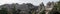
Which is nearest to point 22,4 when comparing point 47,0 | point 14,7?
point 14,7

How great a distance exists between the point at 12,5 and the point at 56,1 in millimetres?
274

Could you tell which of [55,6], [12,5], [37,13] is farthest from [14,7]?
[55,6]

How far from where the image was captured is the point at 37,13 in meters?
0.61

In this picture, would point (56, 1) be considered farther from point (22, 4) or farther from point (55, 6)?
point (22, 4)

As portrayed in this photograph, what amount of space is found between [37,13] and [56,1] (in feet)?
0.43

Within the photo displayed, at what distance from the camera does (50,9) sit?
0.58 m

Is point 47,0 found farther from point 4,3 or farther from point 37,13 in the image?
point 4,3

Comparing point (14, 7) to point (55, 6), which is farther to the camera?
point (14, 7)

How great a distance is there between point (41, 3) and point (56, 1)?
3.8 inches

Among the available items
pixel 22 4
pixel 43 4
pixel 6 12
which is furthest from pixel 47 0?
pixel 6 12

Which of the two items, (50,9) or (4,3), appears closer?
(50,9)

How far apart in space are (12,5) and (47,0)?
0.22 m

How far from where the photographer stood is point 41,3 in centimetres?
66

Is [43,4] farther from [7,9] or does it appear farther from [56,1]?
[7,9]
